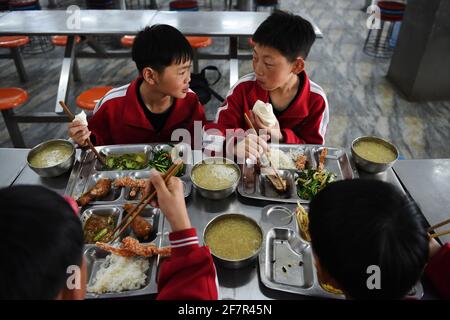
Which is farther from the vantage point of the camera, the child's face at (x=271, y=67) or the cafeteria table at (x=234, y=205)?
the child's face at (x=271, y=67)

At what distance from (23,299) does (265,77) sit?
1974 millimetres

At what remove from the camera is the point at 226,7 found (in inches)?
374

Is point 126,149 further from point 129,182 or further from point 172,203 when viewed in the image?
point 172,203

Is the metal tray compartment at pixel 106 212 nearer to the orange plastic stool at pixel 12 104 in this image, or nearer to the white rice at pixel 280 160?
the white rice at pixel 280 160

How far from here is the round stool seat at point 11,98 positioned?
3.75m

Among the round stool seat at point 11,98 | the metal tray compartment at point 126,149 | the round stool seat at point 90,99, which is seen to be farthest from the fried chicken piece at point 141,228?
the round stool seat at point 11,98

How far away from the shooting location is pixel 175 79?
92.0 inches

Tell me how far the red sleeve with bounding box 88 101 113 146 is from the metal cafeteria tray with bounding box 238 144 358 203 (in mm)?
1263

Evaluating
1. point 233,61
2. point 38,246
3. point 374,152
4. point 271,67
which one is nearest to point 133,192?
point 38,246

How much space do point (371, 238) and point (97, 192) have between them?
156cm

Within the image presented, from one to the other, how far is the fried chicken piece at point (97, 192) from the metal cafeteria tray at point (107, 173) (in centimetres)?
4
